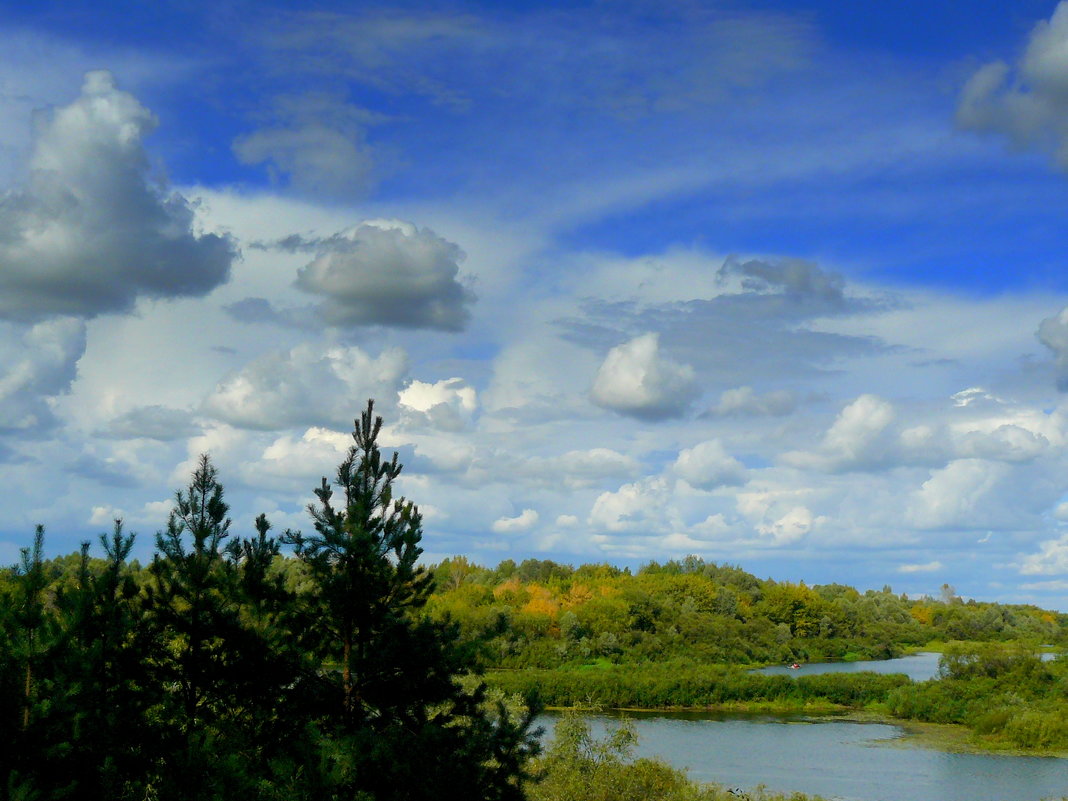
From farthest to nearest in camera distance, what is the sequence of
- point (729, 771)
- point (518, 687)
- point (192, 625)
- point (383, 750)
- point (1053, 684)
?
point (518, 687)
point (1053, 684)
point (729, 771)
point (192, 625)
point (383, 750)

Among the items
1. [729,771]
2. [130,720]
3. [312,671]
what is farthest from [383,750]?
[729,771]

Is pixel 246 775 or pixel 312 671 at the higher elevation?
pixel 312 671

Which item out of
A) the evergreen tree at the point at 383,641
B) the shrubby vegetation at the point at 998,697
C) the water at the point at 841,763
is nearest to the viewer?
the evergreen tree at the point at 383,641

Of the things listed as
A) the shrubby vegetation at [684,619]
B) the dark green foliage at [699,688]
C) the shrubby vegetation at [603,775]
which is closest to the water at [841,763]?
the shrubby vegetation at [603,775]

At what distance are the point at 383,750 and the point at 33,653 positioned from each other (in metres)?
4.54

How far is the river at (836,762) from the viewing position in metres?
39.5

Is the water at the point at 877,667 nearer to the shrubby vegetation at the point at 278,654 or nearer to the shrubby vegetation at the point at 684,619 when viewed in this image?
the shrubby vegetation at the point at 684,619

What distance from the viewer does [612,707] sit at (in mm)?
66562

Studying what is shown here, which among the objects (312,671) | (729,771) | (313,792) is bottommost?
(729,771)

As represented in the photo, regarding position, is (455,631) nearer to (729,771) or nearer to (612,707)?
(729,771)

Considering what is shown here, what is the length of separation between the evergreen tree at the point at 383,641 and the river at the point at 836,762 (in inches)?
807

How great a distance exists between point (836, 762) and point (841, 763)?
348 mm

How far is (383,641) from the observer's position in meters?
14.5

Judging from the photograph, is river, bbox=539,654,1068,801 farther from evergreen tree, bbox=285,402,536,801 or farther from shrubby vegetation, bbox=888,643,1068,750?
evergreen tree, bbox=285,402,536,801
